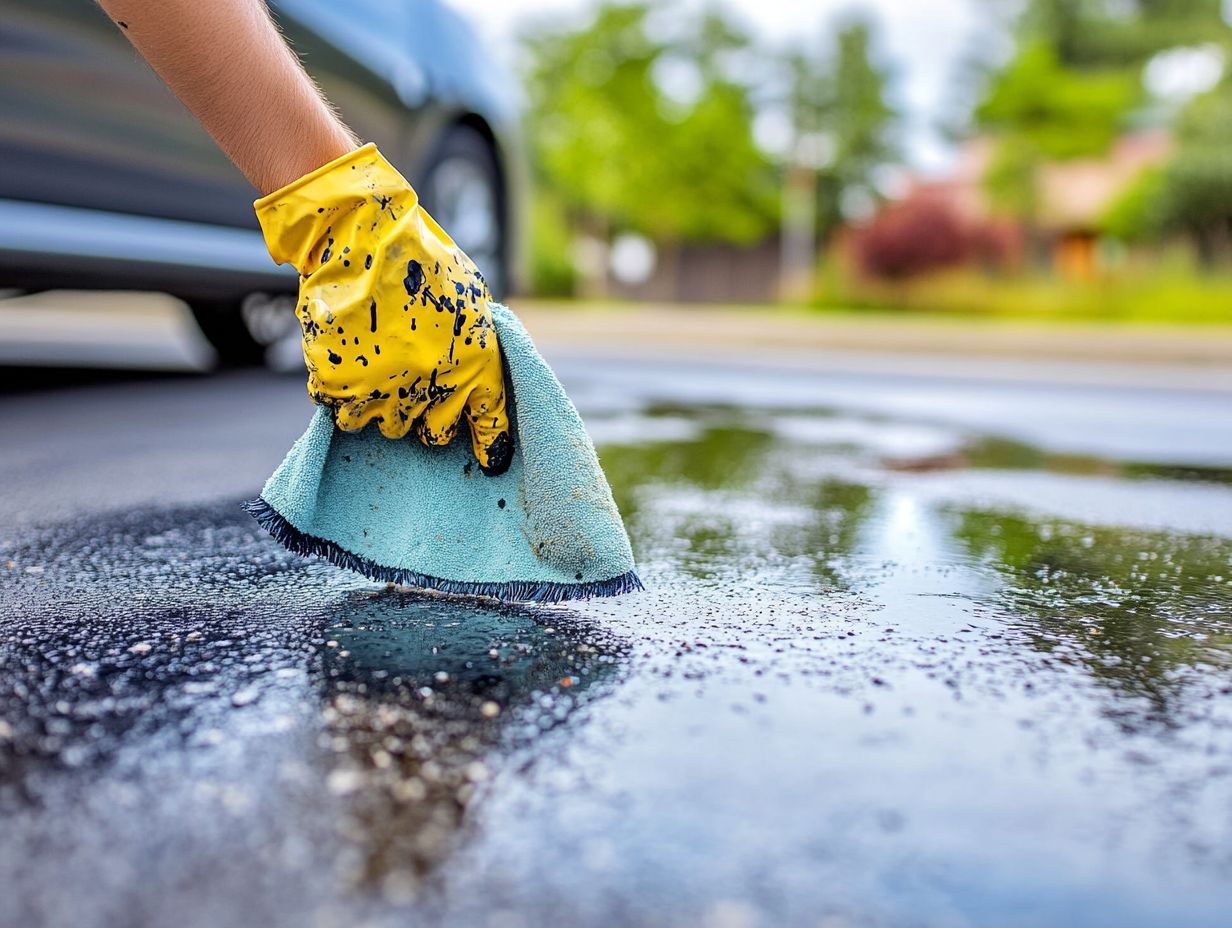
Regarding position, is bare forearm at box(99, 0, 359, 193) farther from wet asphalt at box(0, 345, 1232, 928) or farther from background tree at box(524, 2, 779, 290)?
background tree at box(524, 2, 779, 290)

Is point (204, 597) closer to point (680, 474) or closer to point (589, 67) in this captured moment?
point (680, 474)

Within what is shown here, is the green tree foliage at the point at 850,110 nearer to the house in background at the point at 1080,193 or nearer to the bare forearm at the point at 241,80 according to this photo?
the house in background at the point at 1080,193

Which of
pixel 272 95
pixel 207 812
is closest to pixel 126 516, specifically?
pixel 272 95

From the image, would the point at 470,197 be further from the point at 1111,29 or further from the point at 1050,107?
the point at 1111,29

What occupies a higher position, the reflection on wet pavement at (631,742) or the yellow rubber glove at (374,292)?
the yellow rubber glove at (374,292)

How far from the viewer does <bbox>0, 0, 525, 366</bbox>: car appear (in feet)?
9.79

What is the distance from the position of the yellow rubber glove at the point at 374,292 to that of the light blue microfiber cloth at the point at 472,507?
0.32 feet

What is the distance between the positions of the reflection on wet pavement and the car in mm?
1533

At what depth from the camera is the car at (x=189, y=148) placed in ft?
9.79

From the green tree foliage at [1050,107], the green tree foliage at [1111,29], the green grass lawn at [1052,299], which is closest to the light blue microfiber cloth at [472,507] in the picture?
the green grass lawn at [1052,299]

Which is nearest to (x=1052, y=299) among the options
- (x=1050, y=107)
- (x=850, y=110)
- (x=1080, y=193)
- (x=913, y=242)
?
(x=913, y=242)

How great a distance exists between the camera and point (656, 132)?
26578 mm

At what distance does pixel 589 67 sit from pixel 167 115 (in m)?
24.6

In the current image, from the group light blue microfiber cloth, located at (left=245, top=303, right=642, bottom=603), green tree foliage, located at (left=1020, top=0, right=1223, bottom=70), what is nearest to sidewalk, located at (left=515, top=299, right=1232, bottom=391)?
light blue microfiber cloth, located at (left=245, top=303, right=642, bottom=603)
